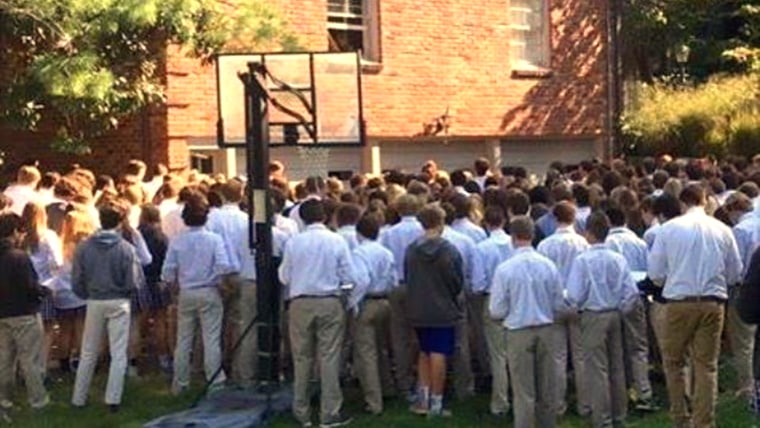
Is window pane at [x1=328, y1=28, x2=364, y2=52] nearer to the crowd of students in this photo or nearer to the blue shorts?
the crowd of students

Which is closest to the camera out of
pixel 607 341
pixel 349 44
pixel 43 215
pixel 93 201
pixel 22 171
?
pixel 607 341

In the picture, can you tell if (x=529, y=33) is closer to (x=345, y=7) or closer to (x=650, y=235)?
(x=345, y=7)

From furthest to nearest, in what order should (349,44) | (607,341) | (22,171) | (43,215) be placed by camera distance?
(349,44) < (22,171) < (43,215) < (607,341)

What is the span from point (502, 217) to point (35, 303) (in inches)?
162

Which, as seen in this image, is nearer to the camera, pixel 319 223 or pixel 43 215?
pixel 319 223

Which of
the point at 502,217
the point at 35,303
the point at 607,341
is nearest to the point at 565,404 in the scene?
the point at 607,341

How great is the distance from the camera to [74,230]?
12328 mm

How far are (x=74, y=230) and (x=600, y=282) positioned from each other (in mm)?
4916

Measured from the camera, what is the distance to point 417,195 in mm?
12594

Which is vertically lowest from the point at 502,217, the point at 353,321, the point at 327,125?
the point at 353,321

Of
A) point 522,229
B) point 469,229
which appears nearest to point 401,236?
point 469,229

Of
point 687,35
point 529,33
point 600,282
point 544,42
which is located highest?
point 687,35

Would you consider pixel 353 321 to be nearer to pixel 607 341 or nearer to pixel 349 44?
pixel 607 341

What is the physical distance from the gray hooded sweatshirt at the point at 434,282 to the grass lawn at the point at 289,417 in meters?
0.87
